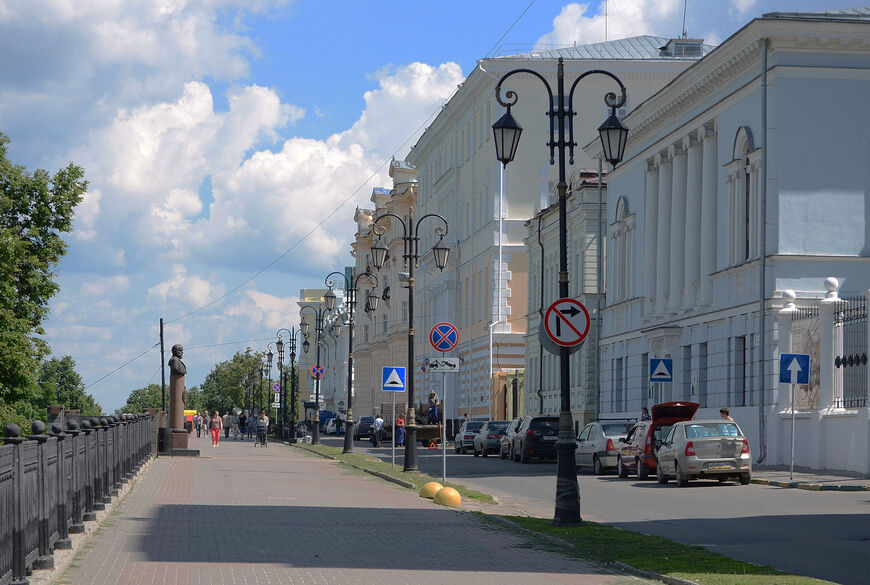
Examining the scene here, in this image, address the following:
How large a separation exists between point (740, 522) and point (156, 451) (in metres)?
29.2

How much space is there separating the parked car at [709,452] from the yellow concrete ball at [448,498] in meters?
8.18

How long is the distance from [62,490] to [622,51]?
213ft

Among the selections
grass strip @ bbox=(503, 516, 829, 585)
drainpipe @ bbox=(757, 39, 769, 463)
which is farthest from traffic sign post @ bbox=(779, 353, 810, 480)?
grass strip @ bbox=(503, 516, 829, 585)

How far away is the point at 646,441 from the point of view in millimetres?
33438

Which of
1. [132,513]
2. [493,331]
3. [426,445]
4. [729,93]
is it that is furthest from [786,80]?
[493,331]

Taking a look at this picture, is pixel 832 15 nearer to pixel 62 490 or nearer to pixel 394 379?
pixel 394 379

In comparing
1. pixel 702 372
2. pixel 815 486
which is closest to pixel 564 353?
pixel 815 486

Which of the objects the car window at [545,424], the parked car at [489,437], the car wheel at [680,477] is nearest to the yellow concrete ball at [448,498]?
the car wheel at [680,477]

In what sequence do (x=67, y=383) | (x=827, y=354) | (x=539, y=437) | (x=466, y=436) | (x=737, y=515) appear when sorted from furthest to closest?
(x=67, y=383)
(x=466, y=436)
(x=539, y=437)
(x=827, y=354)
(x=737, y=515)

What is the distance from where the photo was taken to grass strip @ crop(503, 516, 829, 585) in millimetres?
12289

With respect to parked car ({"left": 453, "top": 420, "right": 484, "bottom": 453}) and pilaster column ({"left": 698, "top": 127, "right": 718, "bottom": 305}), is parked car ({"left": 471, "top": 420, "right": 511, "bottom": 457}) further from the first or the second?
pilaster column ({"left": 698, "top": 127, "right": 718, "bottom": 305})

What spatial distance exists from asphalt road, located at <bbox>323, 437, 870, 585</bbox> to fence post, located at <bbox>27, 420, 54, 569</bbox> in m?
6.89

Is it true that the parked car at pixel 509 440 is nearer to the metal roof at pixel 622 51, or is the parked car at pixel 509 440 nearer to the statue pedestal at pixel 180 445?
the statue pedestal at pixel 180 445

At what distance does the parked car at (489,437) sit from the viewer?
5284cm
